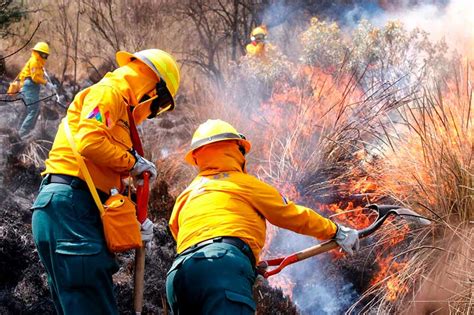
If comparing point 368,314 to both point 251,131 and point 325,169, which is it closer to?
point 325,169

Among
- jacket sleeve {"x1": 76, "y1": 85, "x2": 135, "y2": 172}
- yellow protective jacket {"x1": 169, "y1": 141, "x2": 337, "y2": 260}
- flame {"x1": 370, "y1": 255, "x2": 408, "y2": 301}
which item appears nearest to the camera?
jacket sleeve {"x1": 76, "y1": 85, "x2": 135, "y2": 172}

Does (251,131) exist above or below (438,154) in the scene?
below

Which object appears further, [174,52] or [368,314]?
[174,52]

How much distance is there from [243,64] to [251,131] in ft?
9.05

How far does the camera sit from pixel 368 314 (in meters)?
4.80

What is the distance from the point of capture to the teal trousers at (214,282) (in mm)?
3133

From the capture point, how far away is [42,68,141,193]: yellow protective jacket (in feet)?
10.9

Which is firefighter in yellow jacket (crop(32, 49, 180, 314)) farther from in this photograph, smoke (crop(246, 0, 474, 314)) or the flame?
smoke (crop(246, 0, 474, 314))

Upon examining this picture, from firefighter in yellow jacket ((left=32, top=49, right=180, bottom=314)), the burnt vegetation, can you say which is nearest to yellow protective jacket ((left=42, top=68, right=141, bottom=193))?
firefighter in yellow jacket ((left=32, top=49, right=180, bottom=314))

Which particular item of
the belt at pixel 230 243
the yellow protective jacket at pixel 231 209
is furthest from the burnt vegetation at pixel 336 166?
the belt at pixel 230 243

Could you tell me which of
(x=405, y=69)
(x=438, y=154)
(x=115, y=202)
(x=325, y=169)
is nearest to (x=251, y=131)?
(x=325, y=169)

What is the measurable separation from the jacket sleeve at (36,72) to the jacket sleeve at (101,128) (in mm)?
6698

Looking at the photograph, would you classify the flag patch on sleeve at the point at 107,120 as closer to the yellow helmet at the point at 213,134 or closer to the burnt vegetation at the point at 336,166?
the yellow helmet at the point at 213,134

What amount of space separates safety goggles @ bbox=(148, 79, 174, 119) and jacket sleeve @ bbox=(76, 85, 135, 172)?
329mm
